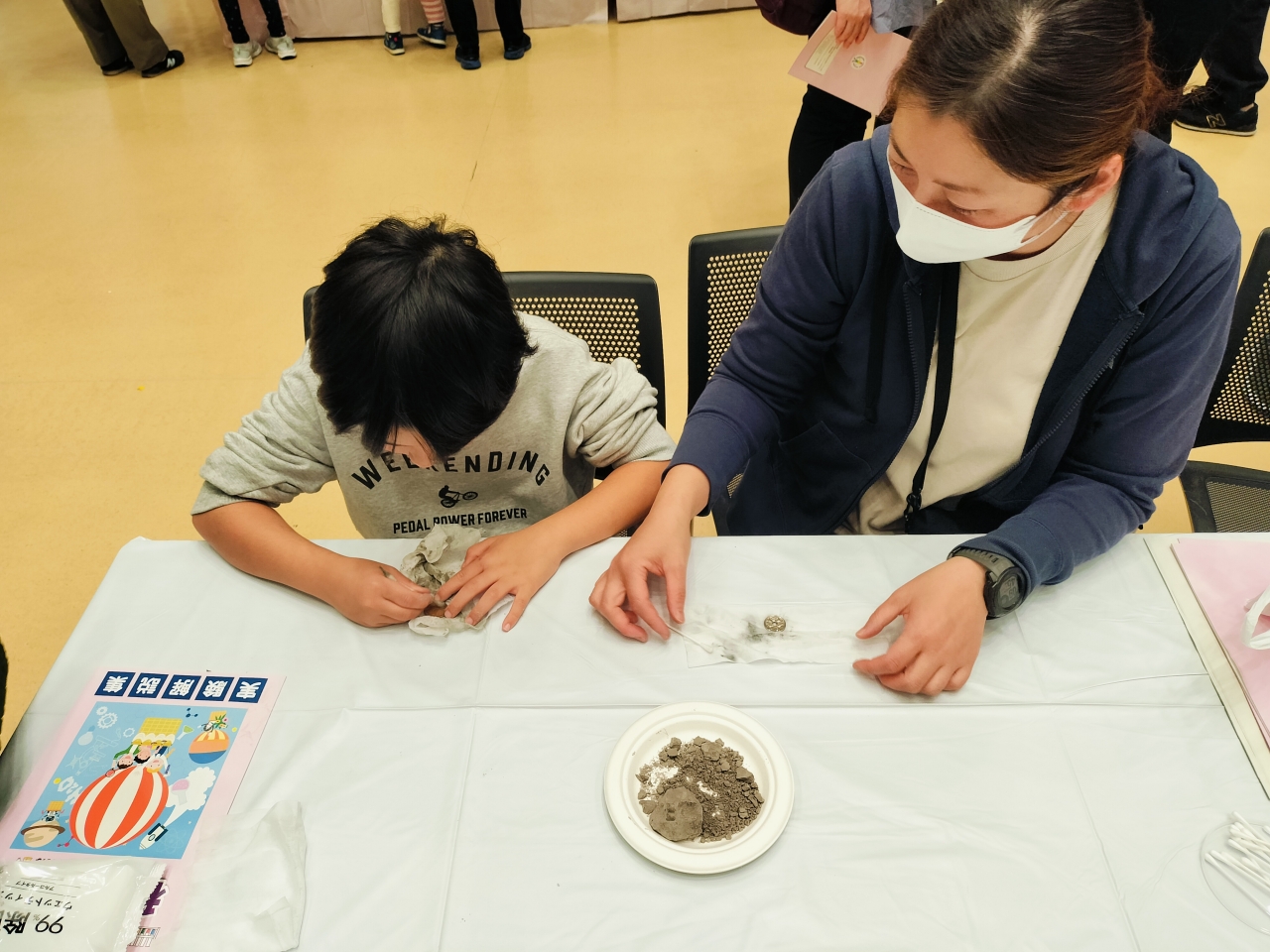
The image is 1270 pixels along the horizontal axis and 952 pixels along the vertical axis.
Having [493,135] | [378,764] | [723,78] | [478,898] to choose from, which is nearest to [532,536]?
[378,764]

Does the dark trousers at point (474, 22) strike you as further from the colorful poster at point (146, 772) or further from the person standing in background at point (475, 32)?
the colorful poster at point (146, 772)

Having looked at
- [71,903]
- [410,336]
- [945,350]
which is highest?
[410,336]

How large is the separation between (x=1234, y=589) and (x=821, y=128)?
182cm

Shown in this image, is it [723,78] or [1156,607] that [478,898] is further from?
[723,78]

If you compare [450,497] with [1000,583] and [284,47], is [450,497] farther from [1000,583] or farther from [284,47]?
[284,47]

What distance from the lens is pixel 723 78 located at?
394 centimetres

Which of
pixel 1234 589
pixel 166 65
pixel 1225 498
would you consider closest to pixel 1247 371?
pixel 1225 498

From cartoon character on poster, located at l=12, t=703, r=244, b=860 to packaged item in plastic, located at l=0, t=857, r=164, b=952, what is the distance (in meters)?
0.03

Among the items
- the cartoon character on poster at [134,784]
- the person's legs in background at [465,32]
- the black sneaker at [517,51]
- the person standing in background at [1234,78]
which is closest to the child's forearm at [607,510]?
the cartoon character on poster at [134,784]

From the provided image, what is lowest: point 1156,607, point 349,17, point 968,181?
point 349,17

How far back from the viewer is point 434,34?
169 inches

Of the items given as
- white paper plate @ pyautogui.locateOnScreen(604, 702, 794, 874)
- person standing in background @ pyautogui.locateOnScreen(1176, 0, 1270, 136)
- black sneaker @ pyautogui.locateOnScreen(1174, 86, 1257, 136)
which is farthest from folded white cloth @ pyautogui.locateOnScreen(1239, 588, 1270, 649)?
black sneaker @ pyautogui.locateOnScreen(1174, 86, 1257, 136)

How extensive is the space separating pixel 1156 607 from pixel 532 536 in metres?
0.73

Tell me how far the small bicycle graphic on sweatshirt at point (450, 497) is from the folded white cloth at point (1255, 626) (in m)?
0.96
